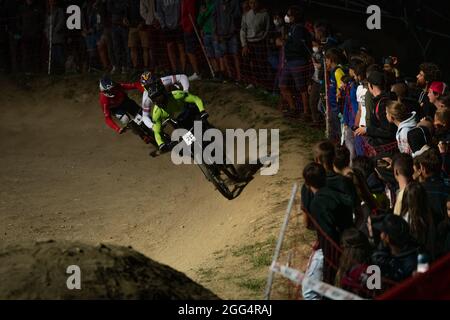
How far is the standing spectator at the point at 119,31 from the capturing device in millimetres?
18656

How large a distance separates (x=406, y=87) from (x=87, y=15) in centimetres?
1135

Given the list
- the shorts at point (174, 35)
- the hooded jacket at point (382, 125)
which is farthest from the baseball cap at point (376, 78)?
the shorts at point (174, 35)

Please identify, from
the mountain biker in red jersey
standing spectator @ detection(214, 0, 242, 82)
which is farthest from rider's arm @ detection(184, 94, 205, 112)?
standing spectator @ detection(214, 0, 242, 82)

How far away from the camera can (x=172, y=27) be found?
58.3 feet

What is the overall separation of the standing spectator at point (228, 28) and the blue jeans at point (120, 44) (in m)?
3.08

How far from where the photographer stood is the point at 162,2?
58.1 feet

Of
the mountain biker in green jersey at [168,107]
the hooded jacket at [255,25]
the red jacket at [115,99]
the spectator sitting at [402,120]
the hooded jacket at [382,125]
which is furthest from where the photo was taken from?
the hooded jacket at [255,25]

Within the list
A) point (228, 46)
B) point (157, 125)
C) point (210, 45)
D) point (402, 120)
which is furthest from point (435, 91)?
point (210, 45)

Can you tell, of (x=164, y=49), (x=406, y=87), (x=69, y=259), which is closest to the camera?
(x=69, y=259)

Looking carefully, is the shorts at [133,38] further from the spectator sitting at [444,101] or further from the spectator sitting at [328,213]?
the spectator sitting at [328,213]
